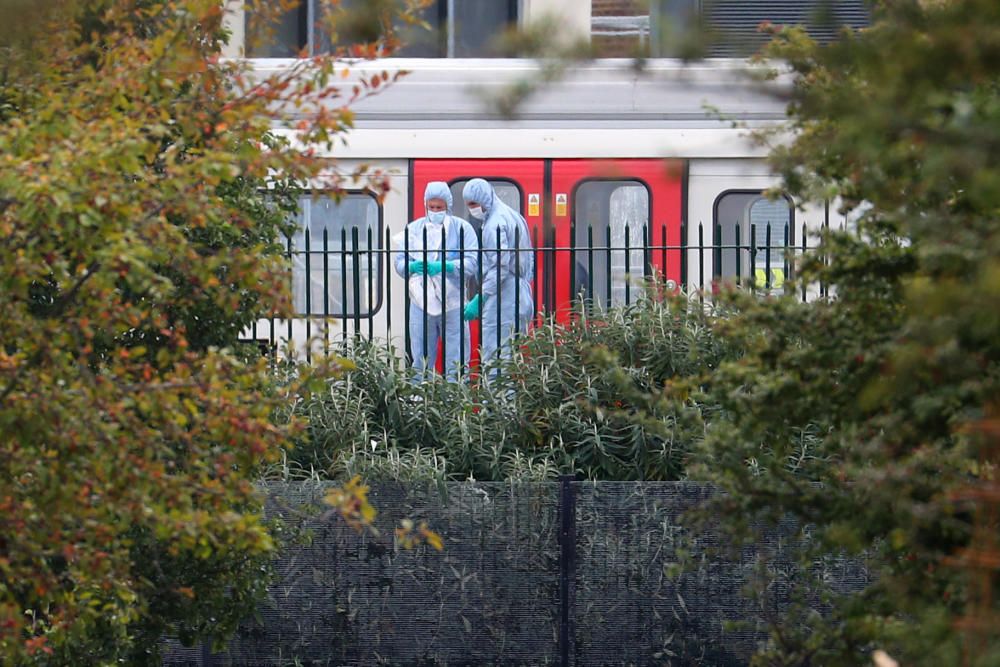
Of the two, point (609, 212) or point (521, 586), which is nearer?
point (521, 586)

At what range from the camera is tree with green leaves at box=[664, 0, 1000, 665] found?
7.45 feet

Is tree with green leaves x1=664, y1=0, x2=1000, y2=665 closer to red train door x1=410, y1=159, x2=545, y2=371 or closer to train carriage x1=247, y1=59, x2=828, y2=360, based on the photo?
train carriage x1=247, y1=59, x2=828, y2=360

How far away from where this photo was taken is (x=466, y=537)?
7336 mm

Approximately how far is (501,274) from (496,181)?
2004 millimetres

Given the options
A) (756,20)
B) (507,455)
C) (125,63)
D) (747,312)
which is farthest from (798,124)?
(756,20)

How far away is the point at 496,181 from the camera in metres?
11.8

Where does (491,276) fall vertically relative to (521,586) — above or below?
above

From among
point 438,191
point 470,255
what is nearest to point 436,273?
point 470,255

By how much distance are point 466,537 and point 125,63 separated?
3740 mm

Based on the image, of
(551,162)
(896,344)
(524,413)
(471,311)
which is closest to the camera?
(896,344)

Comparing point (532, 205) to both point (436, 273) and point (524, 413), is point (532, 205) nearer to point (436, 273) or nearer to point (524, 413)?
point (436, 273)

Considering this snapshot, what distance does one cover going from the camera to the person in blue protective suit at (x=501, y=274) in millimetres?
9227

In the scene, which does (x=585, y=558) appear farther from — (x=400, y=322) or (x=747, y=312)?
(x=400, y=322)

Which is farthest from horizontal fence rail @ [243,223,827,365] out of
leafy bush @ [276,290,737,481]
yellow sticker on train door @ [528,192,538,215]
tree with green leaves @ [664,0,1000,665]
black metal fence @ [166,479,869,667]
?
tree with green leaves @ [664,0,1000,665]
